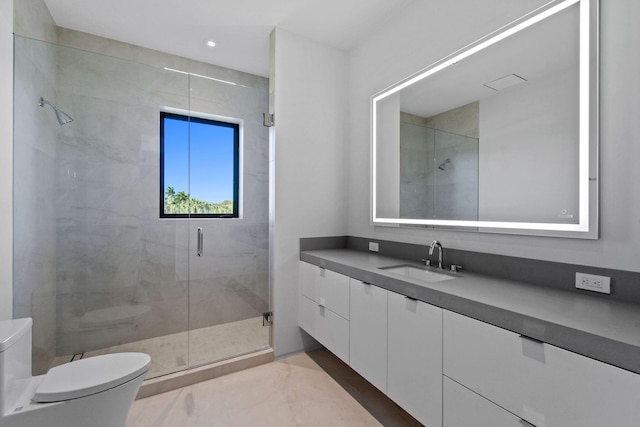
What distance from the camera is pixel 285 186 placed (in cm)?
239

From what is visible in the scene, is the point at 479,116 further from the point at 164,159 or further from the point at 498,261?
the point at 164,159

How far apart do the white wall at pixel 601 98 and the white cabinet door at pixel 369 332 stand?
609 millimetres

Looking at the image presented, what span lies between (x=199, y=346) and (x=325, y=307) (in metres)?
1.07

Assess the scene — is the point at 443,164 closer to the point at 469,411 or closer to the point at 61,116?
the point at 469,411

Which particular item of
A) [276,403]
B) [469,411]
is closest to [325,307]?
[276,403]

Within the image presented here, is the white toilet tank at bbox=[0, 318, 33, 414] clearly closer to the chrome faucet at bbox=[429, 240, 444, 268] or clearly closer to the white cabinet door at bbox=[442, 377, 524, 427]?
the white cabinet door at bbox=[442, 377, 524, 427]

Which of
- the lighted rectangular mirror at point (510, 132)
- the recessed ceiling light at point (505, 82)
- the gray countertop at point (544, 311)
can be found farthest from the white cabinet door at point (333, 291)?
the recessed ceiling light at point (505, 82)

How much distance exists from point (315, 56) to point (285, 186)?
3.84ft

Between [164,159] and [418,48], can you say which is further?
[164,159]

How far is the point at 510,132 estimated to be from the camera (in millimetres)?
1525

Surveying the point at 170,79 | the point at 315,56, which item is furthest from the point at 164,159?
the point at 315,56

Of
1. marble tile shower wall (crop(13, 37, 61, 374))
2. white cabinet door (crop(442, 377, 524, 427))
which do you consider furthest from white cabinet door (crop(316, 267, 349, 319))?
marble tile shower wall (crop(13, 37, 61, 374))

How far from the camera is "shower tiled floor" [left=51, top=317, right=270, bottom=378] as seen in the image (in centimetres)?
208

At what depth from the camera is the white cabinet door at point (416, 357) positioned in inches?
49.7
